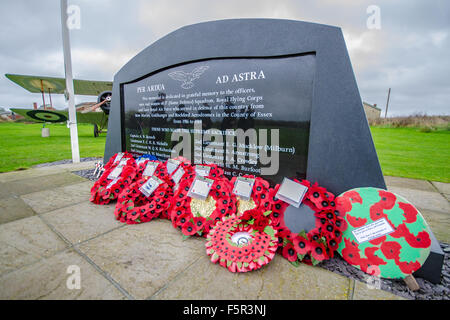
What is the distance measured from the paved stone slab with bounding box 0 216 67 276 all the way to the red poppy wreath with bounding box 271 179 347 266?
2.05m

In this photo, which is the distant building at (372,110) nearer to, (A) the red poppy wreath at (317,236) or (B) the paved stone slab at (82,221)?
(A) the red poppy wreath at (317,236)

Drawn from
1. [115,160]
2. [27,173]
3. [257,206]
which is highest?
[115,160]

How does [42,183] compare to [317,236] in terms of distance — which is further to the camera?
[42,183]

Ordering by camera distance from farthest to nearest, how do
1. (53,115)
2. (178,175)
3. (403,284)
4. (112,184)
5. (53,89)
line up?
(53,89)
(53,115)
(112,184)
(178,175)
(403,284)

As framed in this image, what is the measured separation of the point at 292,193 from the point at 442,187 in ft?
14.6

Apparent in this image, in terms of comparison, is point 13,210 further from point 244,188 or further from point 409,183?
point 409,183

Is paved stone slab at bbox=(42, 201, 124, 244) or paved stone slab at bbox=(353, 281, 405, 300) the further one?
paved stone slab at bbox=(42, 201, 124, 244)

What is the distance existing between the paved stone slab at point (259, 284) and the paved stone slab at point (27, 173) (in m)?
4.89

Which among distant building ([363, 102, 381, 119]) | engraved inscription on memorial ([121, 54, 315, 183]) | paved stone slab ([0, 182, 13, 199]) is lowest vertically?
paved stone slab ([0, 182, 13, 199])

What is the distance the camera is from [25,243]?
1809 mm

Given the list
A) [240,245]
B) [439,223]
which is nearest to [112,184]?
[240,245]

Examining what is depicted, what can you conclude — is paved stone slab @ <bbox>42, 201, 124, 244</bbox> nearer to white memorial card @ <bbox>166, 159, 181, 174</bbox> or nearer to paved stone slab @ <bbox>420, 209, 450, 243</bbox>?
white memorial card @ <bbox>166, 159, 181, 174</bbox>

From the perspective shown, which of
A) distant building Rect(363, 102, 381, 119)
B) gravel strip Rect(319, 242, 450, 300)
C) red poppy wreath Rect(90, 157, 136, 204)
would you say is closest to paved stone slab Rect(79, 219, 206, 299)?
red poppy wreath Rect(90, 157, 136, 204)

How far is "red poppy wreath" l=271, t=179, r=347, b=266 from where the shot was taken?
156 centimetres
